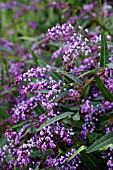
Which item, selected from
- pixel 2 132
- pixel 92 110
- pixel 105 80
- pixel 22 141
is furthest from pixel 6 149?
pixel 105 80

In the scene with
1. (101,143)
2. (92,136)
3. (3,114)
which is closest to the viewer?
(101,143)

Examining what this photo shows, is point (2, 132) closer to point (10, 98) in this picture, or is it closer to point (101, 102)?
point (10, 98)

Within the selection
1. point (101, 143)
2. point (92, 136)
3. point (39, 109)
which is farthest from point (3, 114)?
point (101, 143)

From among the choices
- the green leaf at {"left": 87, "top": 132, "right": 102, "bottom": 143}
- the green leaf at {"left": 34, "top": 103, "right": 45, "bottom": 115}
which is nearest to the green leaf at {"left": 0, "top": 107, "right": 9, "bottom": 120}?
the green leaf at {"left": 34, "top": 103, "right": 45, "bottom": 115}

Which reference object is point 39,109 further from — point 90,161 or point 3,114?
point 90,161

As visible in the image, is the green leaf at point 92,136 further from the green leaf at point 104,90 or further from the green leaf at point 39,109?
the green leaf at point 39,109

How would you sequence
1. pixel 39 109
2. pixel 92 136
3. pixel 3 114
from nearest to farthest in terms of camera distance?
1. pixel 92 136
2. pixel 39 109
3. pixel 3 114
